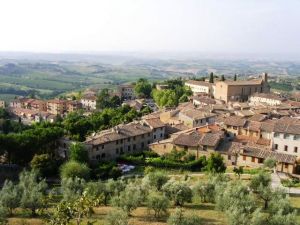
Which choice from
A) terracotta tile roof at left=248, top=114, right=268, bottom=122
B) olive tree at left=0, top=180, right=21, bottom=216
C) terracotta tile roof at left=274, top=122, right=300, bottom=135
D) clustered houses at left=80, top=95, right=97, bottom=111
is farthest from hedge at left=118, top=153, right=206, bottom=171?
clustered houses at left=80, top=95, right=97, bottom=111

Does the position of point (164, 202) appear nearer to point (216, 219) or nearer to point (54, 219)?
point (216, 219)

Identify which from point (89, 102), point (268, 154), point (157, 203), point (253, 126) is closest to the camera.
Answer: point (157, 203)

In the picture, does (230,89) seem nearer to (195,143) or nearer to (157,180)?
(195,143)

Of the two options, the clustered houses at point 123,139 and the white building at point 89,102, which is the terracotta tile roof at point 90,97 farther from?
the clustered houses at point 123,139

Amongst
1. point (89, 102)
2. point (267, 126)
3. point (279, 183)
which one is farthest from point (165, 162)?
point (89, 102)

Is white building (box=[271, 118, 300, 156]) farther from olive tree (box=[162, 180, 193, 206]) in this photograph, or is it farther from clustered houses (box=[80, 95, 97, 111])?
clustered houses (box=[80, 95, 97, 111])

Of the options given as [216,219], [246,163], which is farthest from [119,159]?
[216,219]

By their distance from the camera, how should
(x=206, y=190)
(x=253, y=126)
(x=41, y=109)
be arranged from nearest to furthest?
(x=206, y=190)
(x=253, y=126)
(x=41, y=109)
